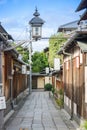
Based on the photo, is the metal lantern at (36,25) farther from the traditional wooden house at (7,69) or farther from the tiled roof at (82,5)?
the tiled roof at (82,5)

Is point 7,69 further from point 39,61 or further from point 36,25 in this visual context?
point 39,61

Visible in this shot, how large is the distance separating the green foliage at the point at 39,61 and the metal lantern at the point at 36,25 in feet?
209

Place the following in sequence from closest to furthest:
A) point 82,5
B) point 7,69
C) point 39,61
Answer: point 82,5 → point 7,69 → point 39,61

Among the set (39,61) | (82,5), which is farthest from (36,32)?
(39,61)

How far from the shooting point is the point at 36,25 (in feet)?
51.2

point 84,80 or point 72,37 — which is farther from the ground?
point 72,37

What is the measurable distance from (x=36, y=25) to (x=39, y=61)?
63.9 m

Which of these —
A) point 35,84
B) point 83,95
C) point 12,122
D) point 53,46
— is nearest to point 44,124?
point 12,122

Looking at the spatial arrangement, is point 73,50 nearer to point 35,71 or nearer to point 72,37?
point 72,37

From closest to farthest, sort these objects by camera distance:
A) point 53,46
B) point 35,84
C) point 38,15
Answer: point 38,15
point 53,46
point 35,84

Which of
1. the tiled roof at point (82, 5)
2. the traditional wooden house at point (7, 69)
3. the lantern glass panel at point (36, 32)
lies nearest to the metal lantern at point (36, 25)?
the lantern glass panel at point (36, 32)

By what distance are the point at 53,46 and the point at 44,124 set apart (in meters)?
41.7

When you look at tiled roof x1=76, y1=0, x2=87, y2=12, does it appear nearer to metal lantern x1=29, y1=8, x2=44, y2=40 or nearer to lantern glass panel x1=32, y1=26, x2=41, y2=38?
metal lantern x1=29, y1=8, x2=44, y2=40

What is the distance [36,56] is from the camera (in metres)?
81.6
